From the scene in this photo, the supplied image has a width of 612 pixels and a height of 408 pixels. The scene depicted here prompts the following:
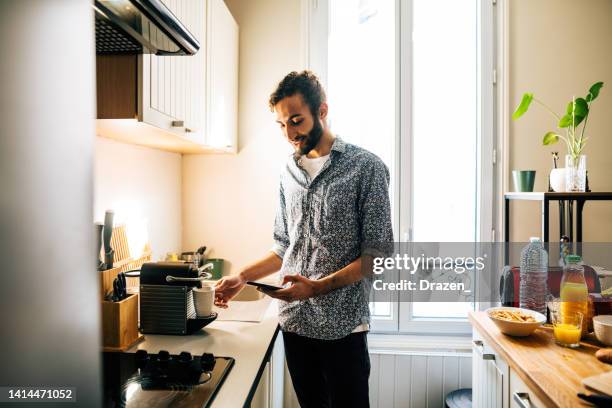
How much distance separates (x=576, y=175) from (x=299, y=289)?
1428 mm

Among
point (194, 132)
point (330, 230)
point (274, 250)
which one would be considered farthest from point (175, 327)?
point (194, 132)

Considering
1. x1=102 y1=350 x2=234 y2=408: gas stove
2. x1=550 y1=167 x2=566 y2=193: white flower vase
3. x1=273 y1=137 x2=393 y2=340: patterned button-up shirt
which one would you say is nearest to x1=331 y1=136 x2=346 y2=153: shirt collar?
x1=273 y1=137 x2=393 y2=340: patterned button-up shirt

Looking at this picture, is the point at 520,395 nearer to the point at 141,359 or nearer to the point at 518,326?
the point at 518,326

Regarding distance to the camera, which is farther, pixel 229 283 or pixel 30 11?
pixel 229 283

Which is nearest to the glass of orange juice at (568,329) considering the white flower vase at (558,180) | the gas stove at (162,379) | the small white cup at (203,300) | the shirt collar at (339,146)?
the white flower vase at (558,180)

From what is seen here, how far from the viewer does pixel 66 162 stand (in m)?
0.22

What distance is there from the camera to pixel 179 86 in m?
1.46

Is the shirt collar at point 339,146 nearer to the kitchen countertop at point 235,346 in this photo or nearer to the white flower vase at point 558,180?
the kitchen countertop at point 235,346

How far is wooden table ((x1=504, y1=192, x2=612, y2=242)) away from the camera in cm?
171

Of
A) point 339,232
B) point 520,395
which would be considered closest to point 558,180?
point 520,395

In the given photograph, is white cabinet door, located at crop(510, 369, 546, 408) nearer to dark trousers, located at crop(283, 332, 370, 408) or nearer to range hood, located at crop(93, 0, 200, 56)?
dark trousers, located at crop(283, 332, 370, 408)

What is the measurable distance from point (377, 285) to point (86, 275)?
2.29 meters

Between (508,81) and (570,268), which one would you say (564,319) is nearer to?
(570,268)

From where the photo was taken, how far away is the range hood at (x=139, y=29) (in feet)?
2.55
